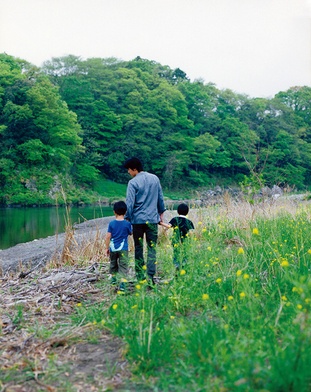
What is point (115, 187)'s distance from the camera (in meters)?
45.9

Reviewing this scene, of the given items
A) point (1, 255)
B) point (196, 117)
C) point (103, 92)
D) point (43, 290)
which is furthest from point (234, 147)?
point (43, 290)

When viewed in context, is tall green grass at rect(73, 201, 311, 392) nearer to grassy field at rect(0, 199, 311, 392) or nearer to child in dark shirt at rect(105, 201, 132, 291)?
grassy field at rect(0, 199, 311, 392)

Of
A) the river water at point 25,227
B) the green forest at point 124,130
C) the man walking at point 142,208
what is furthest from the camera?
the green forest at point 124,130

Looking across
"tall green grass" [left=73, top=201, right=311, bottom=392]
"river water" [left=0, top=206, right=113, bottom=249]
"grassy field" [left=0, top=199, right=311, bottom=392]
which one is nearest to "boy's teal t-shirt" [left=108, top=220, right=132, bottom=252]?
"grassy field" [left=0, top=199, right=311, bottom=392]

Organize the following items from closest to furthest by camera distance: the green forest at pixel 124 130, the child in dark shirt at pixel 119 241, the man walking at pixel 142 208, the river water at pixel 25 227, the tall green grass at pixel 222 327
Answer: the tall green grass at pixel 222 327, the child in dark shirt at pixel 119 241, the man walking at pixel 142 208, the river water at pixel 25 227, the green forest at pixel 124 130

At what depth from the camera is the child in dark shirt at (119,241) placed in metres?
5.57

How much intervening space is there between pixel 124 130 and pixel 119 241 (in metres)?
44.2

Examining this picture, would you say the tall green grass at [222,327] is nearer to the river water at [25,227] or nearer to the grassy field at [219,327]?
the grassy field at [219,327]

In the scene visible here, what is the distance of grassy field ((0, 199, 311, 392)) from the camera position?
7.72 ft

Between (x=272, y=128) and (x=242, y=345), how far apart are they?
59.4 m

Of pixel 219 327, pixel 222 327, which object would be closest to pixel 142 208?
pixel 219 327

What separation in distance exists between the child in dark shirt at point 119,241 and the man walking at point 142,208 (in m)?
0.14

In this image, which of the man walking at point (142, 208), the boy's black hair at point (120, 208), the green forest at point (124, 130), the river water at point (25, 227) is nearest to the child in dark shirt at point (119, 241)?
the boy's black hair at point (120, 208)

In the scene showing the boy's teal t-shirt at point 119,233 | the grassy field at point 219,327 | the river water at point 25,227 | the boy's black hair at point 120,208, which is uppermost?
the boy's black hair at point 120,208
